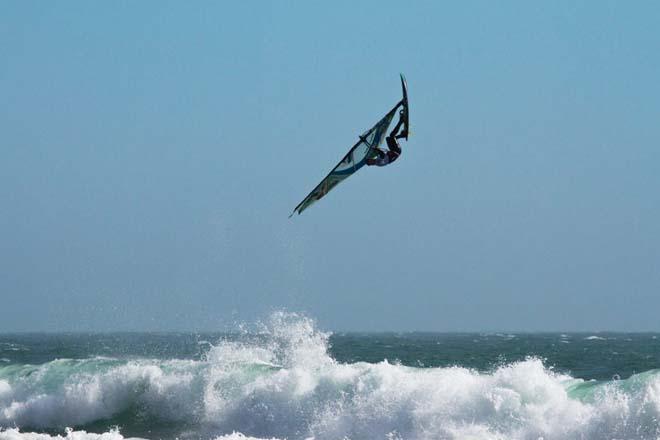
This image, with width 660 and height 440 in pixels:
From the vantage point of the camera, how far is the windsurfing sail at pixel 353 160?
37.4ft

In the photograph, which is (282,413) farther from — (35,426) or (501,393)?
(35,426)

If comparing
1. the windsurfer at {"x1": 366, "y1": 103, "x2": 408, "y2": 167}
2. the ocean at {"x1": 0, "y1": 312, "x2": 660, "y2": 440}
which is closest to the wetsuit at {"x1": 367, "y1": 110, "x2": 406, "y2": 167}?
the windsurfer at {"x1": 366, "y1": 103, "x2": 408, "y2": 167}

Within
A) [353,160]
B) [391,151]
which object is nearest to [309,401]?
[353,160]

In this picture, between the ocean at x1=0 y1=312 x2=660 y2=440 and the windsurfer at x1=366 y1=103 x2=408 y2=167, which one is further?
the ocean at x1=0 y1=312 x2=660 y2=440

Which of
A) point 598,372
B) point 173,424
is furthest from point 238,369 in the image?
point 598,372

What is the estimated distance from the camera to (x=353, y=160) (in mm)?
11750

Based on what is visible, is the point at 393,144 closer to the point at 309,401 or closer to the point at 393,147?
the point at 393,147

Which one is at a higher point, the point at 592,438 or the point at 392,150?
the point at 392,150

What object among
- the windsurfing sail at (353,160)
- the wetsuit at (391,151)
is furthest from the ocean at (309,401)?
the wetsuit at (391,151)

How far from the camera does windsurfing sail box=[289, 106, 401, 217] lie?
11414 mm

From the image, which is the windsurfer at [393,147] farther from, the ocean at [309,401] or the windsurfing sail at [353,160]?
the ocean at [309,401]

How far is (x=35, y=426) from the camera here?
16.9m

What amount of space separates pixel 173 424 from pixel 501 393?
5.77 metres

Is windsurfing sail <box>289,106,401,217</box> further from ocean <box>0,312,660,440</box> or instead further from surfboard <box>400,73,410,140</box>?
ocean <box>0,312,660,440</box>
